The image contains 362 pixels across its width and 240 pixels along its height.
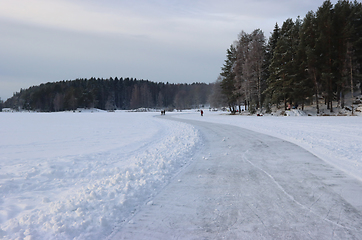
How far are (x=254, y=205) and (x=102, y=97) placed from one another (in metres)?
142

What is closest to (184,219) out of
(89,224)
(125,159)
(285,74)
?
(89,224)

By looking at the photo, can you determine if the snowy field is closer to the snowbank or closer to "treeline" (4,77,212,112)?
the snowbank

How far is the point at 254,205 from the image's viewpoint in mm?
4020

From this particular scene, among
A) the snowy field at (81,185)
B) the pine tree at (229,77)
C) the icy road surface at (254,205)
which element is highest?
the pine tree at (229,77)

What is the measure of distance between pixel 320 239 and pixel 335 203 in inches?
58.7

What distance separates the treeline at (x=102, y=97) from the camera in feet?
379

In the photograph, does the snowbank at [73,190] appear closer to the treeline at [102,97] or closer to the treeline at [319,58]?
the treeline at [319,58]

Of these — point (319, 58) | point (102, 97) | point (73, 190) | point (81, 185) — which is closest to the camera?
point (73, 190)

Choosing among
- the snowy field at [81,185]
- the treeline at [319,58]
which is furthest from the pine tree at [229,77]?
the snowy field at [81,185]

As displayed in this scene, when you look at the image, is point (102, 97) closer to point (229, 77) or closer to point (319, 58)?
point (229, 77)

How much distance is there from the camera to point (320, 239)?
116 inches

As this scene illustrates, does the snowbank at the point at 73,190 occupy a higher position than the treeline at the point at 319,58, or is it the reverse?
the treeline at the point at 319,58

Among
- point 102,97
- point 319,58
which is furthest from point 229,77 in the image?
point 102,97

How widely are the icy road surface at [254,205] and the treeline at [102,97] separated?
4618 inches
